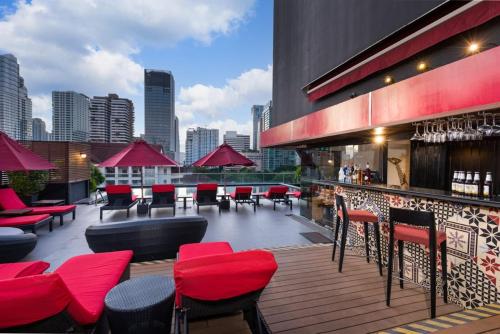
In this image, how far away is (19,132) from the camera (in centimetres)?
1920

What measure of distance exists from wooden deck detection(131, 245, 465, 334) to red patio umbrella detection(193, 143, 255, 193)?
5022mm

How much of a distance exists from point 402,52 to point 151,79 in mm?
61909

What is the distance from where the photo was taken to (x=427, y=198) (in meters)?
2.89

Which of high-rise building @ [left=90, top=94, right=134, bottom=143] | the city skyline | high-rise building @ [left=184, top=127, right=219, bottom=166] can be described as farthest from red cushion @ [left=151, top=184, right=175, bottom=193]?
high-rise building @ [left=90, top=94, right=134, bottom=143]

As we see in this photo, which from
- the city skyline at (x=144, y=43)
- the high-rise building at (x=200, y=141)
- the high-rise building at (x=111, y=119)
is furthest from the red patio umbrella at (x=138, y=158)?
the high-rise building at (x=111, y=119)

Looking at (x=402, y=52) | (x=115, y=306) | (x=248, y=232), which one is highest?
(x=402, y=52)

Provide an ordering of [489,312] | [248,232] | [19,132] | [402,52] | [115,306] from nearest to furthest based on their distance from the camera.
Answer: [115,306] < [489,312] < [402,52] < [248,232] < [19,132]

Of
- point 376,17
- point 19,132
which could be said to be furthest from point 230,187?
point 19,132

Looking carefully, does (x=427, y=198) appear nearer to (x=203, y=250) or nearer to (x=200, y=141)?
(x=203, y=250)

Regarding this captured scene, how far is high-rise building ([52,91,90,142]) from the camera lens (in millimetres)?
35500

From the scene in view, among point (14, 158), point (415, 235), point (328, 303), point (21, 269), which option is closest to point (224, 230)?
point (328, 303)

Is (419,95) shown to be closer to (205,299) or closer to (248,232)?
(205,299)

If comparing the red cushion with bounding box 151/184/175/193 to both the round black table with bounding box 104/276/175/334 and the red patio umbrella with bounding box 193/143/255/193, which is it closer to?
the red patio umbrella with bounding box 193/143/255/193

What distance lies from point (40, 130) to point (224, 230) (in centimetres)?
4254
